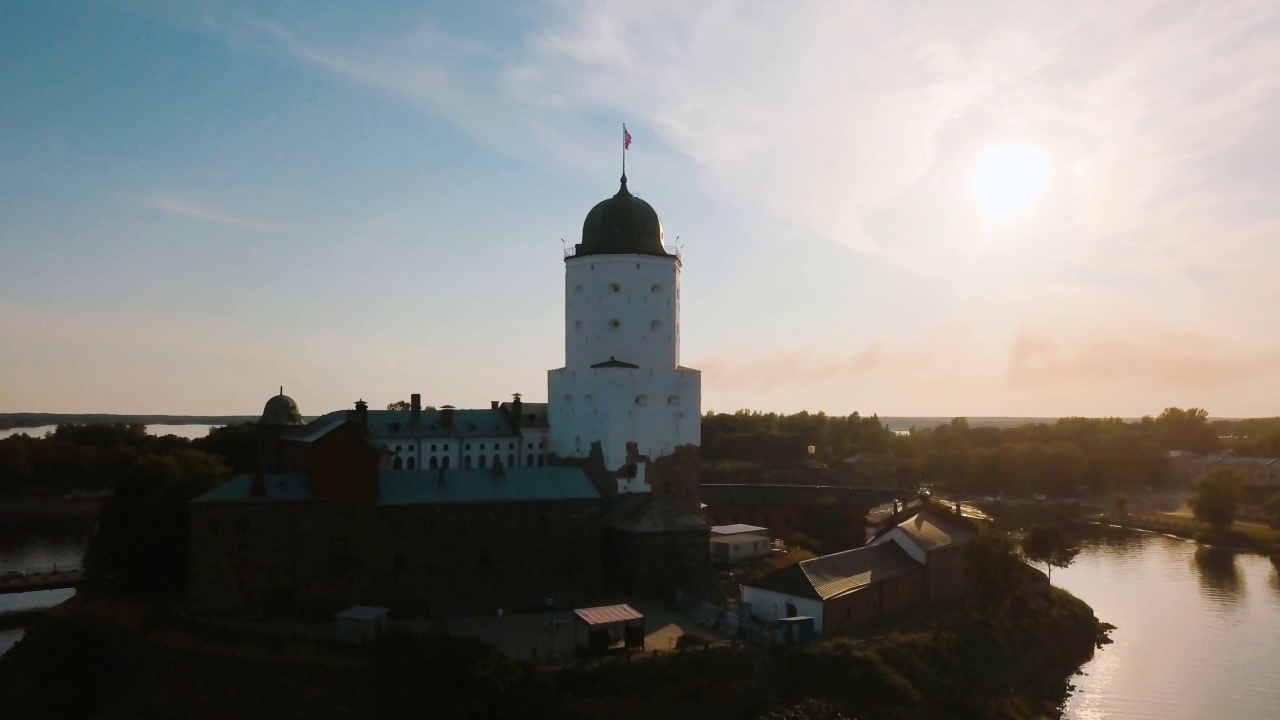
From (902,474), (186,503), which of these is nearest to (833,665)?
(186,503)

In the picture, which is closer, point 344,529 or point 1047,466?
point 344,529

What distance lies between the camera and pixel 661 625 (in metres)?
26.5

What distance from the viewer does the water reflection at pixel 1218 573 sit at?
4200 centimetres

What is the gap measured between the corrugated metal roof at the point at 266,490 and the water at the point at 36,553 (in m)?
11.1

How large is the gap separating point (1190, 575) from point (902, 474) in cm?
3628

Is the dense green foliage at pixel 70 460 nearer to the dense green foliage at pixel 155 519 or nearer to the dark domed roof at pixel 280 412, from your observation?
the dense green foliage at pixel 155 519

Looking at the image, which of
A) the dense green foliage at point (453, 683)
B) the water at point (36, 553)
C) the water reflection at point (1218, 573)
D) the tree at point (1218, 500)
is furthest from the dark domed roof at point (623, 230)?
the tree at point (1218, 500)

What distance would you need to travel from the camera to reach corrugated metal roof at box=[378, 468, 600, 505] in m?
28.0

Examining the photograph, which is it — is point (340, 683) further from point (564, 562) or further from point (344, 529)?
point (564, 562)

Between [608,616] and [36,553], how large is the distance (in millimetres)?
38289

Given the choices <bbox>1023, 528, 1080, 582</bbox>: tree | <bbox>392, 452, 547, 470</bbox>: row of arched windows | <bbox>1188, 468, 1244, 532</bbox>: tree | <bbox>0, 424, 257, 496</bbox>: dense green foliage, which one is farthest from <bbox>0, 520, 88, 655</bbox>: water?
<bbox>1188, 468, 1244, 532</bbox>: tree

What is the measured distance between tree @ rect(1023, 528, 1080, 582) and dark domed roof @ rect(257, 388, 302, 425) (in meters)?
27.6

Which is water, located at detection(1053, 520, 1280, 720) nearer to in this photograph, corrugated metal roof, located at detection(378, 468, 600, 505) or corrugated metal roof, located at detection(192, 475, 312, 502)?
corrugated metal roof, located at detection(378, 468, 600, 505)

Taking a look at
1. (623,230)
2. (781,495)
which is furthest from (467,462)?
(781,495)
